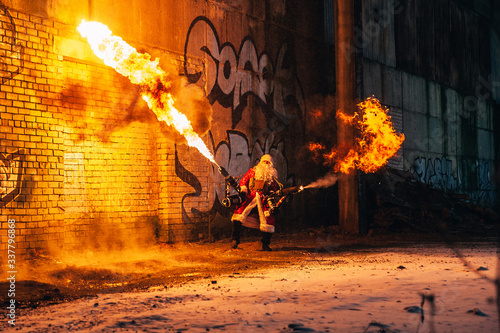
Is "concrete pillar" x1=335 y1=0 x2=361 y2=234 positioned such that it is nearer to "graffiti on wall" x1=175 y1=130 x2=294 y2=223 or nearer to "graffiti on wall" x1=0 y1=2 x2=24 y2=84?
"graffiti on wall" x1=175 y1=130 x2=294 y2=223

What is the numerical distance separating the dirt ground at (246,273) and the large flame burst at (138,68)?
199 cm

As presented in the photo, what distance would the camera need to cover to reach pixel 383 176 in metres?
16.5

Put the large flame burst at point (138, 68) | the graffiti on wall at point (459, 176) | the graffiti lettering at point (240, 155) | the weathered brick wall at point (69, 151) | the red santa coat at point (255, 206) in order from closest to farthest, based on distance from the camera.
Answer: the weathered brick wall at point (69, 151) → the large flame burst at point (138, 68) → the red santa coat at point (255, 206) → the graffiti lettering at point (240, 155) → the graffiti on wall at point (459, 176)

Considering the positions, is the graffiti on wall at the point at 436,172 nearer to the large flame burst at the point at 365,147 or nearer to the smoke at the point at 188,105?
the large flame burst at the point at 365,147

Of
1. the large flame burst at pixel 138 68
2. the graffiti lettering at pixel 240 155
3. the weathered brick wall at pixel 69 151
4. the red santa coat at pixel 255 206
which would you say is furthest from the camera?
the graffiti lettering at pixel 240 155

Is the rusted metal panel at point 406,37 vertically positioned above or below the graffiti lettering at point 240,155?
above

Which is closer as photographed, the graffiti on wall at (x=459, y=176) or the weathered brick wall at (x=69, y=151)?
the weathered brick wall at (x=69, y=151)

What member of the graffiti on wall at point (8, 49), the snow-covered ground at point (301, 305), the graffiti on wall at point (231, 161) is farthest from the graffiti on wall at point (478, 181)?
the graffiti on wall at point (8, 49)

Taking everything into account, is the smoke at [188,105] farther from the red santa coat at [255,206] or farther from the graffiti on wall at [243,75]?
the red santa coat at [255,206]

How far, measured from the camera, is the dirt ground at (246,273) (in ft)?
14.8

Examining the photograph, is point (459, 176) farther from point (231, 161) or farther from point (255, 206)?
point (255, 206)

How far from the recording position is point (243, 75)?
13.4 metres

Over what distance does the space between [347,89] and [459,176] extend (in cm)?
1144

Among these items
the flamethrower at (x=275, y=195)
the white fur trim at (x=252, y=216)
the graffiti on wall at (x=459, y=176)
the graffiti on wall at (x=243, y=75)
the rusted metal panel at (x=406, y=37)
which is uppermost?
the rusted metal panel at (x=406, y=37)
